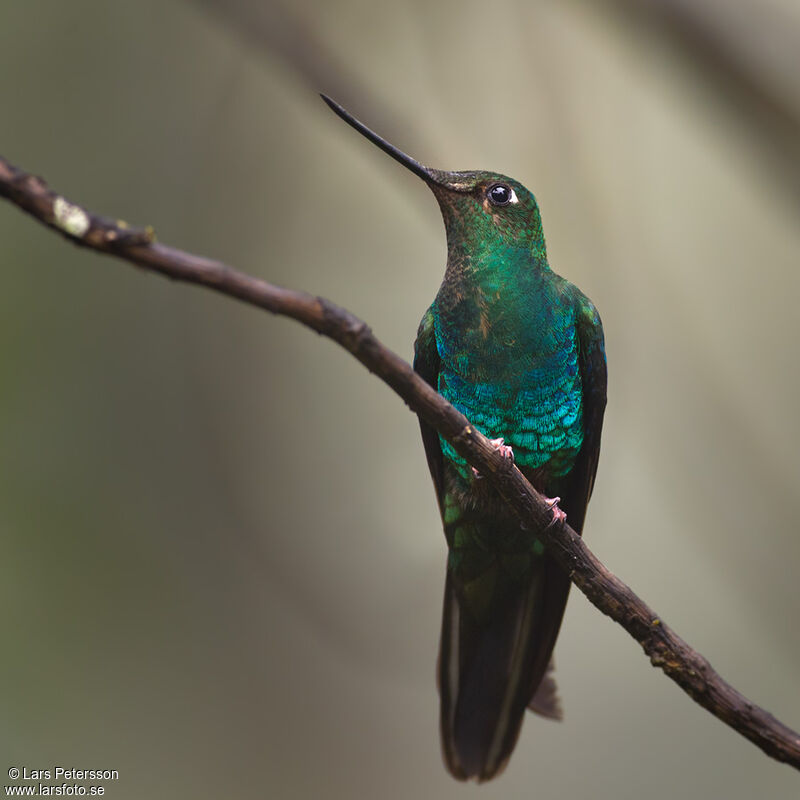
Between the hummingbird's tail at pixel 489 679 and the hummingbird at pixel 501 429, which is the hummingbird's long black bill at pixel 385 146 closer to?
the hummingbird at pixel 501 429

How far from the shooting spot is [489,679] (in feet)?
12.0

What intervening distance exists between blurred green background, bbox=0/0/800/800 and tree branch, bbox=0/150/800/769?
7.36 feet

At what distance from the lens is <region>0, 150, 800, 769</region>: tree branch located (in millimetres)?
1557

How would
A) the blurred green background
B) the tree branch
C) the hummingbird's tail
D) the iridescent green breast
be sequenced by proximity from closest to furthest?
the tree branch → the iridescent green breast → the hummingbird's tail → the blurred green background

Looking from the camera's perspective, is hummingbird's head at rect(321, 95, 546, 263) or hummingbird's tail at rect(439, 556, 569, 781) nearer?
hummingbird's head at rect(321, 95, 546, 263)

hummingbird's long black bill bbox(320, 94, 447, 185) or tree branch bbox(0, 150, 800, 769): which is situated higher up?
hummingbird's long black bill bbox(320, 94, 447, 185)

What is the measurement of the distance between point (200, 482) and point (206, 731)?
155 centimetres

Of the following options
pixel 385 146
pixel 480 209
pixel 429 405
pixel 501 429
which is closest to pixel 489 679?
pixel 501 429

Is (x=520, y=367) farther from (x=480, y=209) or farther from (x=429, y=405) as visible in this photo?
(x=429, y=405)

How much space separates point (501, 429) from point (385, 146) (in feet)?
3.64

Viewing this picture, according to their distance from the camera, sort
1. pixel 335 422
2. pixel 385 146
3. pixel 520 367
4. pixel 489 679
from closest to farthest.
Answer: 1. pixel 385 146
2. pixel 520 367
3. pixel 489 679
4. pixel 335 422

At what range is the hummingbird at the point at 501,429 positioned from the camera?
10.4ft

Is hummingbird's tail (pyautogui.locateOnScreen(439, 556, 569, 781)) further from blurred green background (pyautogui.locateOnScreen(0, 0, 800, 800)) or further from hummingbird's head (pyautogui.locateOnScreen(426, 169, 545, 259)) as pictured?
blurred green background (pyautogui.locateOnScreen(0, 0, 800, 800))

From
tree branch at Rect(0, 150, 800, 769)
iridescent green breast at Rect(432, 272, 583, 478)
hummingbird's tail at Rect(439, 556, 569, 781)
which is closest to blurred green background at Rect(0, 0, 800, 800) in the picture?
iridescent green breast at Rect(432, 272, 583, 478)
